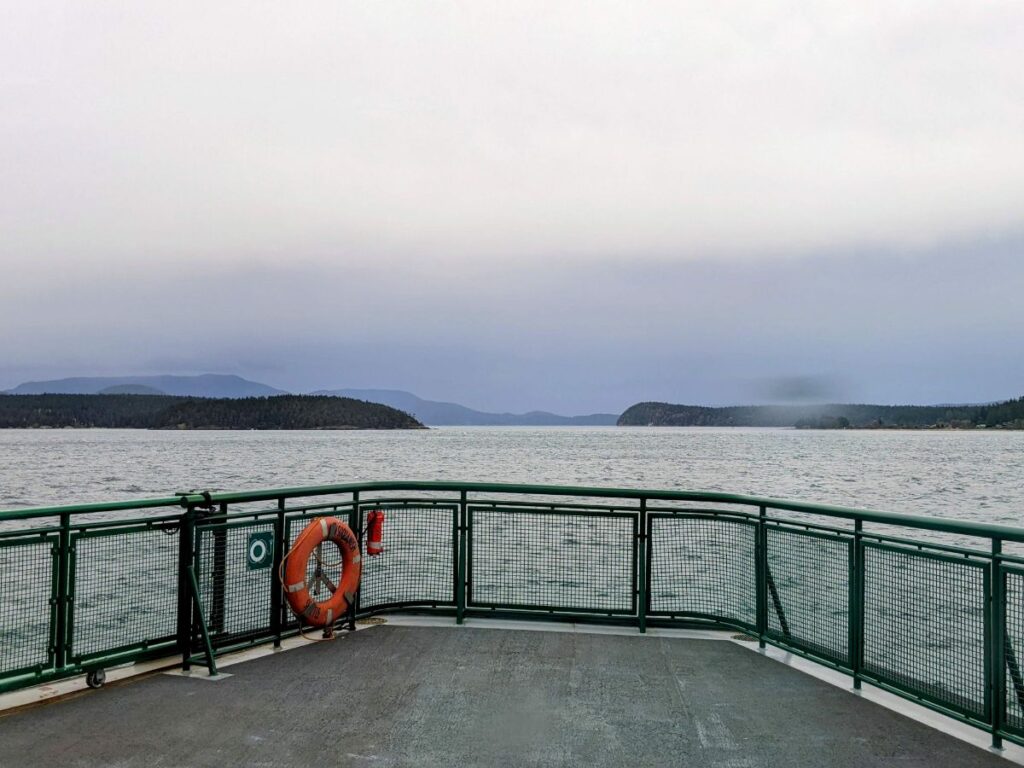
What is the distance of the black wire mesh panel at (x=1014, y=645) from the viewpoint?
4.68m

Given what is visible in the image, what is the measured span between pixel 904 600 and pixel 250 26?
14.0m

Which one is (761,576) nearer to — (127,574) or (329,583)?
(329,583)

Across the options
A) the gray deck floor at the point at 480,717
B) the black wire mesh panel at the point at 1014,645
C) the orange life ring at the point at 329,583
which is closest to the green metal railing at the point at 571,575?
the black wire mesh panel at the point at 1014,645

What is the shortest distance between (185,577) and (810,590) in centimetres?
423

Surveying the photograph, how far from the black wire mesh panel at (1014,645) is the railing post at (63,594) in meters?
5.36

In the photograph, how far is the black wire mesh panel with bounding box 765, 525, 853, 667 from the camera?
591 cm

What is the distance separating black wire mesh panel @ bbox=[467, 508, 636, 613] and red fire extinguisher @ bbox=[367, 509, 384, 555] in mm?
774

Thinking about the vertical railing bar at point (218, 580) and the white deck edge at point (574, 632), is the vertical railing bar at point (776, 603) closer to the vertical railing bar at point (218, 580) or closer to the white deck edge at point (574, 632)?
the white deck edge at point (574, 632)

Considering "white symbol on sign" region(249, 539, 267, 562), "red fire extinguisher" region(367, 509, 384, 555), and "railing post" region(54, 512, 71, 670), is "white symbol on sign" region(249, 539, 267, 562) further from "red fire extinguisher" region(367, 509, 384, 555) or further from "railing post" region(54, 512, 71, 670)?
"railing post" region(54, 512, 71, 670)

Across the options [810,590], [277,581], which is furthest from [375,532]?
[810,590]

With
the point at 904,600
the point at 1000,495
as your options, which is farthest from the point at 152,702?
the point at 1000,495

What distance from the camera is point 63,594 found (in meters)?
5.53

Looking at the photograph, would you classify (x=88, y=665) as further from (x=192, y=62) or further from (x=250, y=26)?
(x=192, y=62)

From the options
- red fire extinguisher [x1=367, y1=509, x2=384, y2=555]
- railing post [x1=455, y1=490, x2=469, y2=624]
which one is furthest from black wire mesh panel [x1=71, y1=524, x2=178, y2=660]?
railing post [x1=455, y1=490, x2=469, y2=624]
